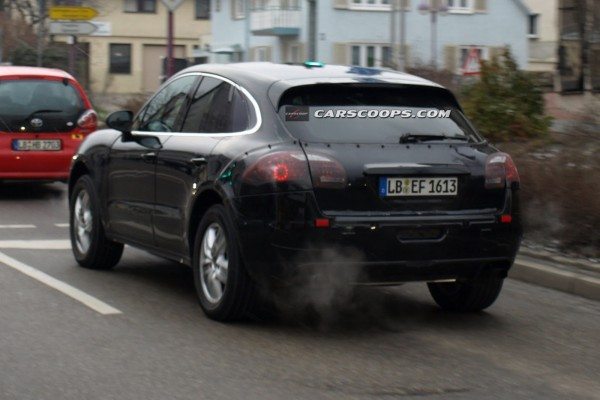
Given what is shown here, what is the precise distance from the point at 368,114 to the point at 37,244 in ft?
15.8

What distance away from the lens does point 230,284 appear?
779cm

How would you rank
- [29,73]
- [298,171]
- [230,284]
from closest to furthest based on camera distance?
[298,171], [230,284], [29,73]

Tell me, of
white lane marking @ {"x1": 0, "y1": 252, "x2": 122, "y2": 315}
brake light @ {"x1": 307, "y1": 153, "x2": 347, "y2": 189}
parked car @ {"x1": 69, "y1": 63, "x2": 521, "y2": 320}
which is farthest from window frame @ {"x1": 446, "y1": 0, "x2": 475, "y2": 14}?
brake light @ {"x1": 307, "y1": 153, "x2": 347, "y2": 189}

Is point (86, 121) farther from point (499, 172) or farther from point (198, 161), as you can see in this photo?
point (499, 172)

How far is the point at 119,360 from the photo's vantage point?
6.98m

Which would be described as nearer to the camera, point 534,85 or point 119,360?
point 119,360

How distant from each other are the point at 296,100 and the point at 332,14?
43.3 m

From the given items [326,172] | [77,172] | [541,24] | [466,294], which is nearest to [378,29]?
[541,24]

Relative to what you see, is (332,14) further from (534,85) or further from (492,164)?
(492,164)

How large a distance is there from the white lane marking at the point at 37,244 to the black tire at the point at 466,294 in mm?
4008

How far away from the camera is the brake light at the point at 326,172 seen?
7441mm

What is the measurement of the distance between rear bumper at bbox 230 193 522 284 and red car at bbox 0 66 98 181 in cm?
890

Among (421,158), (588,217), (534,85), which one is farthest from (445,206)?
(534,85)

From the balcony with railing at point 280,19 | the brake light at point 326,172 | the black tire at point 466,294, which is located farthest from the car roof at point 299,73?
the balcony with railing at point 280,19
